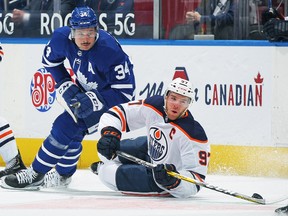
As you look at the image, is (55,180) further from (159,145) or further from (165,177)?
(165,177)

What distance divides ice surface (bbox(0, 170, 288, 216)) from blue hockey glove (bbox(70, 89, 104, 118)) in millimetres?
462

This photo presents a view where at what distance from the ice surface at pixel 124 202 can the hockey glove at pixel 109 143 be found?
25 cm

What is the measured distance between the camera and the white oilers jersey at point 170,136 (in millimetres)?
5742

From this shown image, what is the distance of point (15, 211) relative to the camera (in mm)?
5160

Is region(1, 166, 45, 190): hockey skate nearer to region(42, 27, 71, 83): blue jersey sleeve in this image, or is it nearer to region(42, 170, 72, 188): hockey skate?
region(42, 170, 72, 188): hockey skate

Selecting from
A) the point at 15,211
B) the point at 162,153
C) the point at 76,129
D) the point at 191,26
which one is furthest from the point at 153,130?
the point at 191,26

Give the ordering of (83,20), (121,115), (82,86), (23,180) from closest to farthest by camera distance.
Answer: (121,115) < (83,20) < (23,180) < (82,86)

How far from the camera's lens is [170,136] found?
5.82 metres

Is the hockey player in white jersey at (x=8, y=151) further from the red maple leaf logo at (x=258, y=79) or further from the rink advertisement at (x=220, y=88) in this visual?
the red maple leaf logo at (x=258, y=79)

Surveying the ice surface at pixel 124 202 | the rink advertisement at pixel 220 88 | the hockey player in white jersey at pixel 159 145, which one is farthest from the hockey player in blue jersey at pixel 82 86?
the rink advertisement at pixel 220 88

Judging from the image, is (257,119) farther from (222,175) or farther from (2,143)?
(2,143)

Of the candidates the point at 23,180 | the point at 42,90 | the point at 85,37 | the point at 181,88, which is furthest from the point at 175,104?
the point at 42,90

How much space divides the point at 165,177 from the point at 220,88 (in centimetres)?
169

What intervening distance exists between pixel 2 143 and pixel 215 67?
4.97 ft
